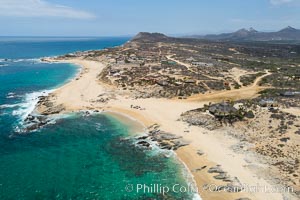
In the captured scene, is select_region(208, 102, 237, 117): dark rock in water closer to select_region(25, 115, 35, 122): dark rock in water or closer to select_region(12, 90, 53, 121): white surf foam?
select_region(25, 115, 35, 122): dark rock in water

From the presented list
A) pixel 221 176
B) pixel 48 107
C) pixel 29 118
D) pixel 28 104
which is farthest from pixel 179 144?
pixel 28 104

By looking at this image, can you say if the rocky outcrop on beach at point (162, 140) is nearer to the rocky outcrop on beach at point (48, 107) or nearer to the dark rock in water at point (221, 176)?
the dark rock in water at point (221, 176)

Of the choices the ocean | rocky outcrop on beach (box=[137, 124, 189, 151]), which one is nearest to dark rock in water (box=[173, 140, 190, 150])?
rocky outcrop on beach (box=[137, 124, 189, 151])

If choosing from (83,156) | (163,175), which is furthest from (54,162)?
(163,175)

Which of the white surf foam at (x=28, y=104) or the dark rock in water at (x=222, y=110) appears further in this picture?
the white surf foam at (x=28, y=104)

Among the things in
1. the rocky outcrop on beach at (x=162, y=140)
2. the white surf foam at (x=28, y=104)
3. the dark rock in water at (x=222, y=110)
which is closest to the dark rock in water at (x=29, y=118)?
the white surf foam at (x=28, y=104)

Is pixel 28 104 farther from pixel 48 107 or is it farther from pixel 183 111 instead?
pixel 183 111
